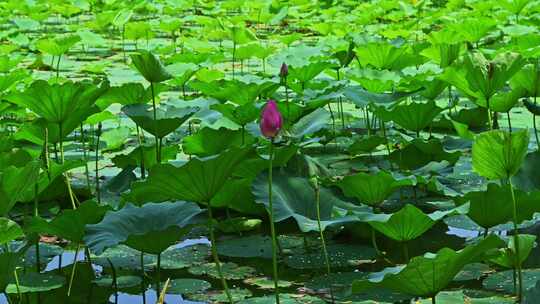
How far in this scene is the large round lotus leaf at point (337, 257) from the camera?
187 cm

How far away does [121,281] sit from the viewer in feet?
5.85

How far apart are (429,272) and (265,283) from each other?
49 cm

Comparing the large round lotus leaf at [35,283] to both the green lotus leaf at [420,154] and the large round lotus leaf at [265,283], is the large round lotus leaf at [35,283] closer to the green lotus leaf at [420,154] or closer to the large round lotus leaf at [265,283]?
the large round lotus leaf at [265,283]

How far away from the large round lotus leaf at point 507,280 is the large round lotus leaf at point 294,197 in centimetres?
28

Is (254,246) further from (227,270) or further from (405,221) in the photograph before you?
(405,221)

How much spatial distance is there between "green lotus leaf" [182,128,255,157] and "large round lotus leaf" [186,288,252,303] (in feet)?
1.80

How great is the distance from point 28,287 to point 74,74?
3.03 meters

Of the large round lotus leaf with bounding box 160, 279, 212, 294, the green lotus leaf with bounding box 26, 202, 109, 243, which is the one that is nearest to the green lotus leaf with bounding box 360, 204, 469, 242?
the large round lotus leaf with bounding box 160, 279, 212, 294

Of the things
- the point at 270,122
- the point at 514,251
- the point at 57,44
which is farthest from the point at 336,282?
the point at 57,44

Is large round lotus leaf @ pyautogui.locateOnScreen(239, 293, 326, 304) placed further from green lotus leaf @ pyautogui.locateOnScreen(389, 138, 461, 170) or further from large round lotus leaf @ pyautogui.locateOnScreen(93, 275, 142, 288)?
green lotus leaf @ pyautogui.locateOnScreen(389, 138, 461, 170)

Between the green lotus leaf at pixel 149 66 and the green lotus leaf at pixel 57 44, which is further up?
the green lotus leaf at pixel 149 66

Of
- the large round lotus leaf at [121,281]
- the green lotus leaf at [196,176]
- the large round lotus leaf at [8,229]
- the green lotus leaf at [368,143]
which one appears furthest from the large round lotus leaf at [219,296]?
the green lotus leaf at [368,143]

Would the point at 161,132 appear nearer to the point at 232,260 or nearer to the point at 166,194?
the point at 232,260

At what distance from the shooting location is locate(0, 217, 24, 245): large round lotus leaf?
148 cm
